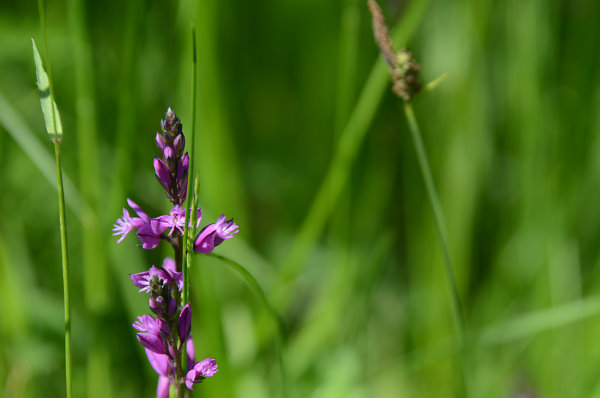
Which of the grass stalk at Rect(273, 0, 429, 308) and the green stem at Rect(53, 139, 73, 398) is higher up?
the grass stalk at Rect(273, 0, 429, 308)

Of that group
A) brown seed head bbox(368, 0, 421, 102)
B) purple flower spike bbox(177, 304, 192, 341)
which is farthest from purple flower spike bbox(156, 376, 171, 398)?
brown seed head bbox(368, 0, 421, 102)

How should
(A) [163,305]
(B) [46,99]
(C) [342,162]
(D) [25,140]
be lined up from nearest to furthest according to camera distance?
(A) [163,305]
(B) [46,99]
(D) [25,140]
(C) [342,162]

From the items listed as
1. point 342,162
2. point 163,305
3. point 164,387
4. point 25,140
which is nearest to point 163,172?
point 163,305

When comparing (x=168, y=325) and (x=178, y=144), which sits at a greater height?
(x=178, y=144)

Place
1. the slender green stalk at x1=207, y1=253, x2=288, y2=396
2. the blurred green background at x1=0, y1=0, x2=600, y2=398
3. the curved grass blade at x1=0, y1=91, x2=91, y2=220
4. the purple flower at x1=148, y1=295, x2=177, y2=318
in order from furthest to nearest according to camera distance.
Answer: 1. the blurred green background at x1=0, y1=0, x2=600, y2=398
2. the curved grass blade at x1=0, y1=91, x2=91, y2=220
3. the slender green stalk at x1=207, y1=253, x2=288, y2=396
4. the purple flower at x1=148, y1=295, x2=177, y2=318

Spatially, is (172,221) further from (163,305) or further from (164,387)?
(164,387)

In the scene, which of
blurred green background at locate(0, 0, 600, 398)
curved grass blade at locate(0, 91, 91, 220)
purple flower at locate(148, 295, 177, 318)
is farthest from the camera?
blurred green background at locate(0, 0, 600, 398)

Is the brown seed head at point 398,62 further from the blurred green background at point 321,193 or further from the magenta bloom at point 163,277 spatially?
the blurred green background at point 321,193

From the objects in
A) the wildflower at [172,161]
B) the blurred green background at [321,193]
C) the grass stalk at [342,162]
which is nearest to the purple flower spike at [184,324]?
the wildflower at [172,161]

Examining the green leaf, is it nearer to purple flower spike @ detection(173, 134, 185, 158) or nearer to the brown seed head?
purple flower spike @ detection(173, 134, 185, 158)
